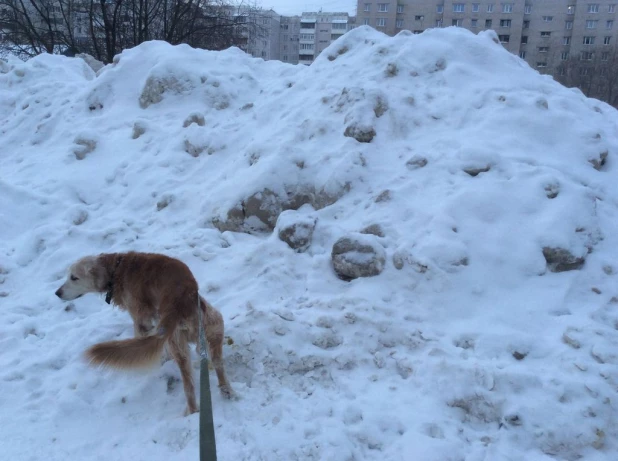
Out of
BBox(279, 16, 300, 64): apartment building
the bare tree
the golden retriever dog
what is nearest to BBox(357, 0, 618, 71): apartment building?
BBox(279, 16, 300, 64): apartment building

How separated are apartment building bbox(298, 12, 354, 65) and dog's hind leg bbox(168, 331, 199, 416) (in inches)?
3414

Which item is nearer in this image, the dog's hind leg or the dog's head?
the dog's hind leg

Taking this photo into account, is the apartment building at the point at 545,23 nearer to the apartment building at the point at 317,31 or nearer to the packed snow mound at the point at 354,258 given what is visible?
the apartment building at the point at 317,31

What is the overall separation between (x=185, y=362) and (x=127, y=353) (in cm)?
54

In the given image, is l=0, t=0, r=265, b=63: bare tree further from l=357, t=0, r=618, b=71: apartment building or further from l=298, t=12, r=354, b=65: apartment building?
l=298, t=12, r=354, b=65: apartment building

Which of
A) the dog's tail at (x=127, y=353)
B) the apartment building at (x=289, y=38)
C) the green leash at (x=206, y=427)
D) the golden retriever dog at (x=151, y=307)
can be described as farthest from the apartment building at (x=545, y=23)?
the green leash at (x=206, y=427)

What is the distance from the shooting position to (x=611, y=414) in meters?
3.27

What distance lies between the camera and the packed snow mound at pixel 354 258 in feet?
11.0

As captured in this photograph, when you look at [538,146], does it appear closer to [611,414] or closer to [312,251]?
[312,251]

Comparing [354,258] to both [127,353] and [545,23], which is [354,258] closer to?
[127,353]

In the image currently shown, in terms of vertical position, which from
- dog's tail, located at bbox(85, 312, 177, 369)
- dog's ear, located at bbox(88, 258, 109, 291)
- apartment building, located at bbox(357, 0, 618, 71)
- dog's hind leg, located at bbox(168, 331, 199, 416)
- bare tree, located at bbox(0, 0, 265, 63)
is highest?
apartment building, located at bbox(357, 0, 618, 71)

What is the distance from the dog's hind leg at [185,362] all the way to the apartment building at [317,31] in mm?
86721

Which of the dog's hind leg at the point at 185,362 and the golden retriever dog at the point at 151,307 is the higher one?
the golden retriever dog at the point at 151,307

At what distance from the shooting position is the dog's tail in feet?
10.1
